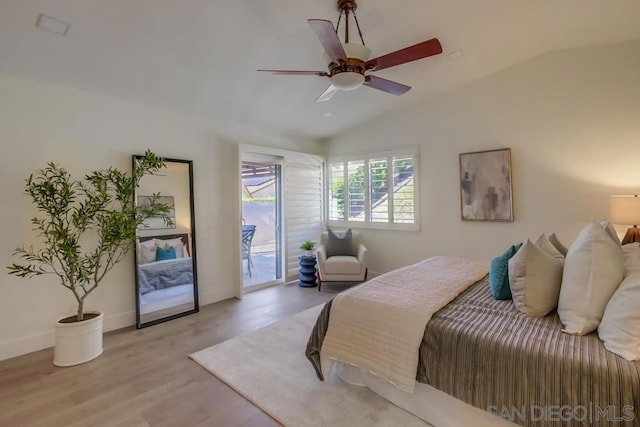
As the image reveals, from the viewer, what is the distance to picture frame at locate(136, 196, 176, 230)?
11.6 ft

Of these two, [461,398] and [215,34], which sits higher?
[215,34]

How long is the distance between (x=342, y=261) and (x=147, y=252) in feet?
8.29

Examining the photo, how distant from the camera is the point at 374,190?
5.28 m

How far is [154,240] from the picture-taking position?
12.0 ft

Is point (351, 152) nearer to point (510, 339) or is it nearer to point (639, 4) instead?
point (639, 4)

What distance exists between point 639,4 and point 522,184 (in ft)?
6.33

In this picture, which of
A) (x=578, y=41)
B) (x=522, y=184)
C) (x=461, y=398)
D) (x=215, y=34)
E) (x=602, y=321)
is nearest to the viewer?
(x=602, y=321)

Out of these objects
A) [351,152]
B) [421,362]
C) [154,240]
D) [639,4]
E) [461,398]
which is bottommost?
[461,398]

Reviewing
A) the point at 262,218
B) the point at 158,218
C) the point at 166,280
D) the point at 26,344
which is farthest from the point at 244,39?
the point at 26,344

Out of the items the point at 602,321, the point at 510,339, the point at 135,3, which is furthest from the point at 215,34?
the point at 602,321

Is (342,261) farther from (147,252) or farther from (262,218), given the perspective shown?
(147,252)

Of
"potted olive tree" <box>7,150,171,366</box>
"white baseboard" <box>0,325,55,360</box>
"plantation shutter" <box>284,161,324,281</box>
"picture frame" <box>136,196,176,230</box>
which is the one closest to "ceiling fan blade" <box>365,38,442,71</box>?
"potted olive tree" <box>7,150,171,366</box>

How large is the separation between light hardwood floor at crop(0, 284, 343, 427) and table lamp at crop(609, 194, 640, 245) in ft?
11.9

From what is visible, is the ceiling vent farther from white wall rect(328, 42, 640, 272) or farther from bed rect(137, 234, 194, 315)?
white wall rect(328, 42, 640, 272)
